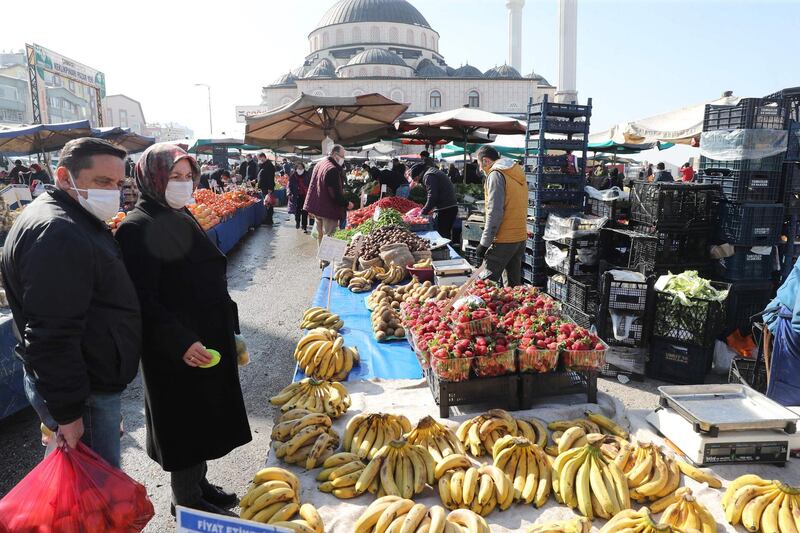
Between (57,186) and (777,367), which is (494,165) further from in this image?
(57,186)

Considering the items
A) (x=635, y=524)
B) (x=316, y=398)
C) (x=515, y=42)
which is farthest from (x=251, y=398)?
(x=515, y=42)

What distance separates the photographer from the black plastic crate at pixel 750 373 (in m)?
4.44

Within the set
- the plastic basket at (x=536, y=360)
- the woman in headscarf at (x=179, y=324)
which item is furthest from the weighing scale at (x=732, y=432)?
the woman in headscarf at (x=179, y=324)

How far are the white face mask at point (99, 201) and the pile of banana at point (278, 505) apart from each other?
136 centimetres

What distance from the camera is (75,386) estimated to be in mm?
2006

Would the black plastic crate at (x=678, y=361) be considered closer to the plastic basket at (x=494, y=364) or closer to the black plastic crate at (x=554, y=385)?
the black plastic crate at (x=554, y=385)

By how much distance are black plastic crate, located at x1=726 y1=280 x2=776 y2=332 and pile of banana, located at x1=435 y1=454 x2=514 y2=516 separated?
4239mm

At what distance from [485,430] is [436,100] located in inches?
2513

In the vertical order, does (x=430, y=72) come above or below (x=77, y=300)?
above

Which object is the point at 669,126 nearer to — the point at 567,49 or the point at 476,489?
the point at 476,489

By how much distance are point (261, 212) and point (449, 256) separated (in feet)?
35.4

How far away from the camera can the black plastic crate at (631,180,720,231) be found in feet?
18.2

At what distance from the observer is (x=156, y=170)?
239 cm

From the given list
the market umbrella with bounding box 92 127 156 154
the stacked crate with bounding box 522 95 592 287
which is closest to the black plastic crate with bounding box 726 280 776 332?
the stacked crate with bounding box 522 95 592 287
